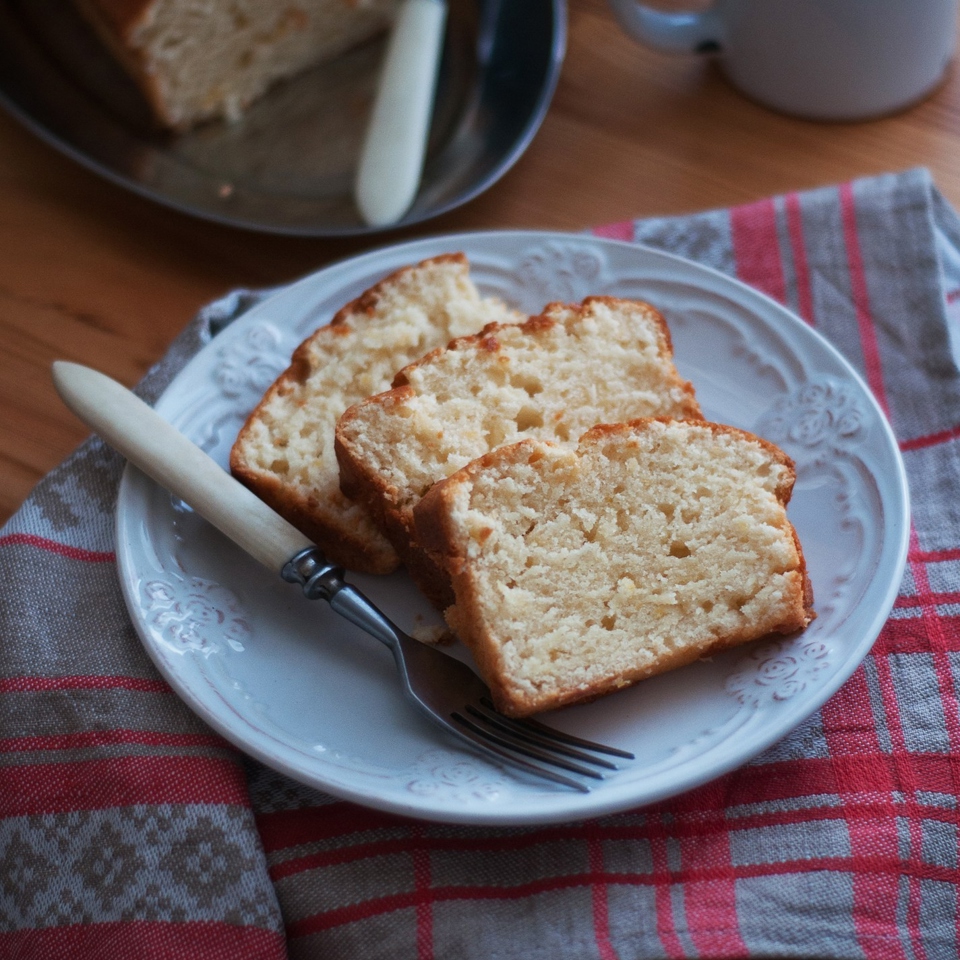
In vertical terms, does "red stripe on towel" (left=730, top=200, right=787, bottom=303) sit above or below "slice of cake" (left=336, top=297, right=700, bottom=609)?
below

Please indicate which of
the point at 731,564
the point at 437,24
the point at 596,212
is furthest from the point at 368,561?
the point at 437,24

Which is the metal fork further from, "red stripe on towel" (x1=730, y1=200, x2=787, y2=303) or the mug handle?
the mug handle

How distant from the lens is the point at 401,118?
259 cm

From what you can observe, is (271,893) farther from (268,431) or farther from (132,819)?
(268,431)

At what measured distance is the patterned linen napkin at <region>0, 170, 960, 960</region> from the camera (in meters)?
1.57

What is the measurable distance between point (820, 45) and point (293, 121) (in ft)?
4.57

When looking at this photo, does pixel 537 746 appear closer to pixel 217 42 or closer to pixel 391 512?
pixel 391 512

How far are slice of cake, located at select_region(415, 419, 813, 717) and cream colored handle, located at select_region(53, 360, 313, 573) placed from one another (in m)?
0.28

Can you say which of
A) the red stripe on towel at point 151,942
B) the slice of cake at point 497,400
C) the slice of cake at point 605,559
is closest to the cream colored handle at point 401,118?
the slice of cake at point 497,400

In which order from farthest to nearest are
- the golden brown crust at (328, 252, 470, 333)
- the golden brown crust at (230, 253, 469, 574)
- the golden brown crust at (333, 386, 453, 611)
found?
the golden brown crust at (328, 252, 470, 333)
the golden brown crust at (230, 253, 469, 574)
the golden brown crust at (333, 386, 453, 611)

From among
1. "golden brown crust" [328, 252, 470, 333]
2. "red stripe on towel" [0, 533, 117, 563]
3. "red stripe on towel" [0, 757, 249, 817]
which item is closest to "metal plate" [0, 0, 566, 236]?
"golden brown crust" [328, 252, 470, 333]

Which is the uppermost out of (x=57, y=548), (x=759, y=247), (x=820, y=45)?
(x=57, y=548)

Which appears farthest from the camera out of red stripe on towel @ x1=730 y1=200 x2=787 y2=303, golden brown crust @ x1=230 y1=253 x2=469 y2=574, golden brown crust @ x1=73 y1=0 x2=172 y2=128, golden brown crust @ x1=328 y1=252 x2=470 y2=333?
golden brown crust @ x1=73 y1=0 x2=172 y2=128

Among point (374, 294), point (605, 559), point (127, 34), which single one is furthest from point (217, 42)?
point (605, 559)
